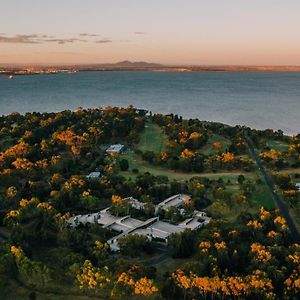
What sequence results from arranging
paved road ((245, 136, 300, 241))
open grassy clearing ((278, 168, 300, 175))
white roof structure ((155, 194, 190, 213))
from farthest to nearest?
1. open grassy clearing ((278, 168, 300, 175))
2. white roof structure ((155, 194, 190, 213))
3. paved road ((245, 136, 300, 241))

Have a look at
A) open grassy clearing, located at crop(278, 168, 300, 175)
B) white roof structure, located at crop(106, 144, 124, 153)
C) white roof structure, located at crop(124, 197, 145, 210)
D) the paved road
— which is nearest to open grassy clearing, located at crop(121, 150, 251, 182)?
the paved road

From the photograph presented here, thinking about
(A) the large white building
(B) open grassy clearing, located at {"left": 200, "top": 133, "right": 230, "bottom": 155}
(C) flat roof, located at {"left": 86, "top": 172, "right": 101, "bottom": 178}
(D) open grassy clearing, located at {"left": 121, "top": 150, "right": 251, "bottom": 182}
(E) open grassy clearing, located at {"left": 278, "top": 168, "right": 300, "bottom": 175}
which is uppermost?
(B) open grassy clearing, located at {"left": 200, "top": 133, "right": 230, "bottom": 155}

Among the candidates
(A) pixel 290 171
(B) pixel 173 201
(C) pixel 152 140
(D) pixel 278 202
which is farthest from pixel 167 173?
(C) pixel 152 140

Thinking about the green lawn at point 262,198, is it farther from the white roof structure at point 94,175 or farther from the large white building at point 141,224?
the white roof structure at point 94,175

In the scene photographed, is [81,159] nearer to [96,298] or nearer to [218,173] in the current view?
[218,173]

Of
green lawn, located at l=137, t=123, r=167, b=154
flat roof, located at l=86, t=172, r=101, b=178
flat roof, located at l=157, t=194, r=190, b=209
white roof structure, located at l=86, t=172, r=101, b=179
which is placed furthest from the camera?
green lawn, located at l=137, t=123, r=167, b=154

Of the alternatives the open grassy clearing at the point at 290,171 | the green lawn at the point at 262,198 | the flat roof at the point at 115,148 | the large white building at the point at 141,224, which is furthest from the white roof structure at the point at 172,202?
the flat roof at the point at 115,148

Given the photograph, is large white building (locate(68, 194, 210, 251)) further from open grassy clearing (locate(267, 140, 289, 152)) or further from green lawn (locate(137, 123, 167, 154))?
open grassy clearing (locate(267, 140, 289, 152))
